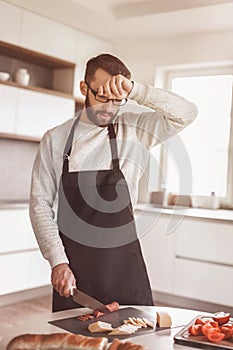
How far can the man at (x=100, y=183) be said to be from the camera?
180 centimetres

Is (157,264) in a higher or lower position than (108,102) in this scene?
lower

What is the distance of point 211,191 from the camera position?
471 cm

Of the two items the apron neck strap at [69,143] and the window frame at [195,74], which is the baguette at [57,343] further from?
the window frame at [195,74]

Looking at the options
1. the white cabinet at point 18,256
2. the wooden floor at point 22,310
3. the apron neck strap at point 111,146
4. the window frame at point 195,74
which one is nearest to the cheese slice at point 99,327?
the apron neck strap at point 111,146

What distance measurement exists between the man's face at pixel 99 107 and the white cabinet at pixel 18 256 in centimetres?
220

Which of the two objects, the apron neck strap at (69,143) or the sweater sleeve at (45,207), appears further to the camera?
the apron neck strap at (69,143)

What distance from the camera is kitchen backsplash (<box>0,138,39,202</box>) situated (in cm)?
438

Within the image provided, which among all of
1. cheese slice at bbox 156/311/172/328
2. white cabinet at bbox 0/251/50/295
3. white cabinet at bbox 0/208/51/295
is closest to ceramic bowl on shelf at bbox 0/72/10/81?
white cabinet at bbox 0/208/51/295

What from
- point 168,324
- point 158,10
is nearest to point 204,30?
point 158,10

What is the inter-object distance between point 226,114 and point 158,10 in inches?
45.3

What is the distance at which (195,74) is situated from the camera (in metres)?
4.80

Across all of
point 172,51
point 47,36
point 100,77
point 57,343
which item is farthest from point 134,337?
point 172,51

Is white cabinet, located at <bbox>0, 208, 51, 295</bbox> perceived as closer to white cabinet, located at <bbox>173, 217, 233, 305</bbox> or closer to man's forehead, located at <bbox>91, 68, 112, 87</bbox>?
white cabinet, located at <bbox>173, 217, 233, 305</bbox>

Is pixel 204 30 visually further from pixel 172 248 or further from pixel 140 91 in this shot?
pixel 140 91
